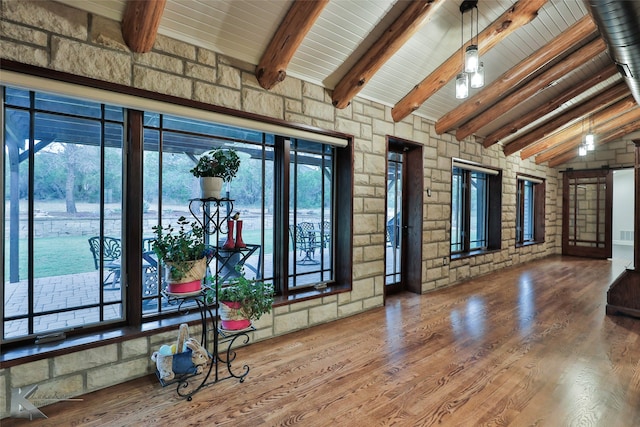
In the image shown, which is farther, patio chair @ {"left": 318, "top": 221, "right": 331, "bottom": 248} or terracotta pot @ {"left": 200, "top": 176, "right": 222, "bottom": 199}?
patio chair @ {"left": 318, "top": 221, "right": 331, "bottom": 248}

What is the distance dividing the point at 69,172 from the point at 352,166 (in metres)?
2.41

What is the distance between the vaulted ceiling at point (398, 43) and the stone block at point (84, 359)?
197 cm

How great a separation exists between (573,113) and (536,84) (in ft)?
6.74

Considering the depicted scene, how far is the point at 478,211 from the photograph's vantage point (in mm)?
5980

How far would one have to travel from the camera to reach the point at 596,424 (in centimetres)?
175

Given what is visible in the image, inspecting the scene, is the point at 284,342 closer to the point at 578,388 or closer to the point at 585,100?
the point at 578,388

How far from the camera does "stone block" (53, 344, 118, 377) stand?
75.5 inches

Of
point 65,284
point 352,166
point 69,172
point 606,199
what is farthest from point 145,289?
point 606,199

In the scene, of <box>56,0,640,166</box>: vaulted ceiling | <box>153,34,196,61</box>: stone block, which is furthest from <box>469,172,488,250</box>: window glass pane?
<box>153,34,196,61</box>: stone block

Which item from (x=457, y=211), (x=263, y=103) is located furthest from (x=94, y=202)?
(x=457, y=211)

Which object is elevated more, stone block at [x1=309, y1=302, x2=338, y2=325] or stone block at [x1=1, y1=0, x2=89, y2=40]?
stone block at [x1=1, y1=0, x2=89, y2=40]

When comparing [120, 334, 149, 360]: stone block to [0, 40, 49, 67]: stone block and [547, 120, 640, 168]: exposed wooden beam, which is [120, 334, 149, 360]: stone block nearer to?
[0, 40, 49, 67]: stone block

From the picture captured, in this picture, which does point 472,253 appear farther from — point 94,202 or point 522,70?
point 94,202

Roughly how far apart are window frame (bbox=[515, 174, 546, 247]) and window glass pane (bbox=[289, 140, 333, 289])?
529 centimetres
